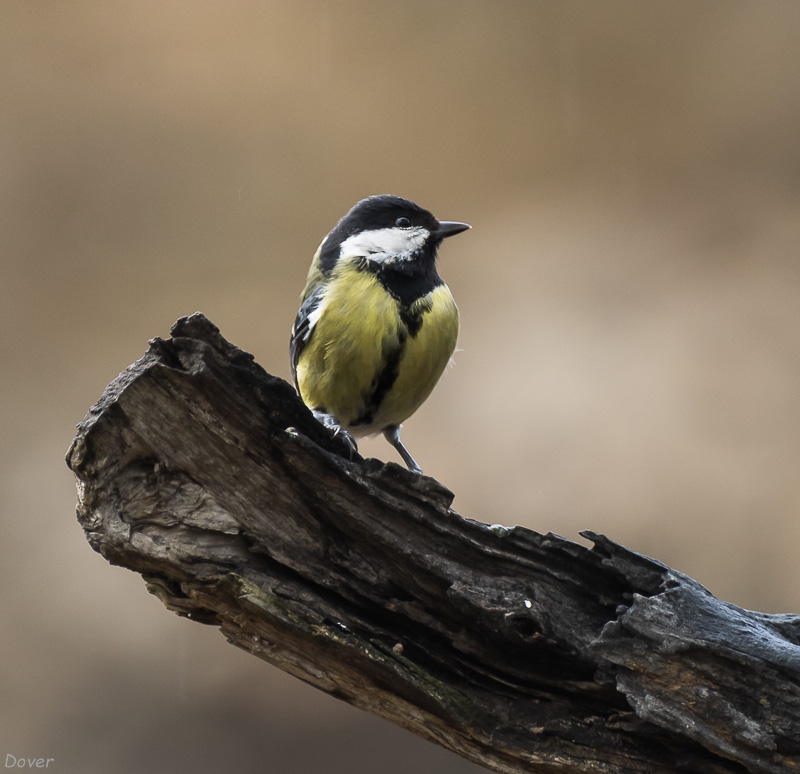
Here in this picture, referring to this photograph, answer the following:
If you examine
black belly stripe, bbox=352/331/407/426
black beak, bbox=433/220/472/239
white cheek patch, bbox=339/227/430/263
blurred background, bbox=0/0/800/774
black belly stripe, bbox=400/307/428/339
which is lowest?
black belly stripe, bbox=352/331/407/426

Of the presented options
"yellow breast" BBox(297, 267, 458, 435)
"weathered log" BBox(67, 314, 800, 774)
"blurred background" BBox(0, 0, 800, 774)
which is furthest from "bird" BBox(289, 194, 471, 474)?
"blurred background" BBox(0, 0, 800, 774)

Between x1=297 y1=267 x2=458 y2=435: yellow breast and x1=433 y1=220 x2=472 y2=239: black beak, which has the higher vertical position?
x1=433 y1=220 x2=472 y2=239: black beak

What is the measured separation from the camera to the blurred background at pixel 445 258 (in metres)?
3.94

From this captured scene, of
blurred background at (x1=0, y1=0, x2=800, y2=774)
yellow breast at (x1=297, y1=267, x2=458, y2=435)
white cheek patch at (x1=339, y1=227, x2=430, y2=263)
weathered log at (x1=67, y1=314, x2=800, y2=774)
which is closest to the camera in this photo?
weathered log at (x1=67, y1=314, x2=800, y2=774)

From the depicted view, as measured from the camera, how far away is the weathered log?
1.36 meters

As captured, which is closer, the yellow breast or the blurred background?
the yellow breast

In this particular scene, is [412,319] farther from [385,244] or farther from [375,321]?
[385,244]

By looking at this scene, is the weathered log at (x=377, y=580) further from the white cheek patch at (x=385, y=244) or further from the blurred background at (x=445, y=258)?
the blurred background at (x=445, y=258)

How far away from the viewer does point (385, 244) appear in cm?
221

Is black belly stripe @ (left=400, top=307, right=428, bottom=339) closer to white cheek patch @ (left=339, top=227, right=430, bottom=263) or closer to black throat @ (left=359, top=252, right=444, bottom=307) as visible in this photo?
black throat @ (left=359, top=252, right=444, bottom=307)

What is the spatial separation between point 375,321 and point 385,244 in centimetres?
27

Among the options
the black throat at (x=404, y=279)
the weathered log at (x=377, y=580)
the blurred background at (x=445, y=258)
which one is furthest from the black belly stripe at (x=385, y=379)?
the blurred background at (x=445, y=258)

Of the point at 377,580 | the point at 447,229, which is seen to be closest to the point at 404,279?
the point at 447,229

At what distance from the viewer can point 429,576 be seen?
144 centimetres
